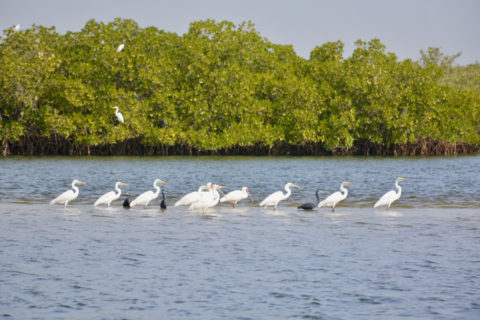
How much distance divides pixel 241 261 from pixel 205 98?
143 feet

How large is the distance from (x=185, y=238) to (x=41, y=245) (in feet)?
9.40

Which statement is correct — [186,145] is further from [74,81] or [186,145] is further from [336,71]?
[336,71]

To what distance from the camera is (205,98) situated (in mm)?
54656

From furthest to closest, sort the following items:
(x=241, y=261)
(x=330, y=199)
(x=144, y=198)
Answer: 1. (x=144, y=198)
2. (x=330, y=199)
3. (x=241, y=261)

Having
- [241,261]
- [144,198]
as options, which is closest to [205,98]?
[144,198]

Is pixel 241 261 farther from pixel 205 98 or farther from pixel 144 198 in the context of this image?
pixel 205 98

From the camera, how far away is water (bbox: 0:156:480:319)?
8.84m

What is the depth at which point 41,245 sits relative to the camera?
1309cm

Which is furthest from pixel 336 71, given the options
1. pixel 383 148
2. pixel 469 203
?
pixel 469 203

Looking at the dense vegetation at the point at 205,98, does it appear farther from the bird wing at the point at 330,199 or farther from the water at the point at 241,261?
the bird wing at the point at 330,199

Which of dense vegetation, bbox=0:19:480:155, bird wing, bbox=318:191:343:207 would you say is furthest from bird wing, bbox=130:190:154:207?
dense vegetation, bbox=0:19:480:155

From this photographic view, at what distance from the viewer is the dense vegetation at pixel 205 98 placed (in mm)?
51281

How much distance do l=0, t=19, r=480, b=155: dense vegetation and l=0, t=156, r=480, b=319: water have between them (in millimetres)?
29250

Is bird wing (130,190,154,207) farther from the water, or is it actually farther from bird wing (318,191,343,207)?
bird wing (318,191,343,207)
